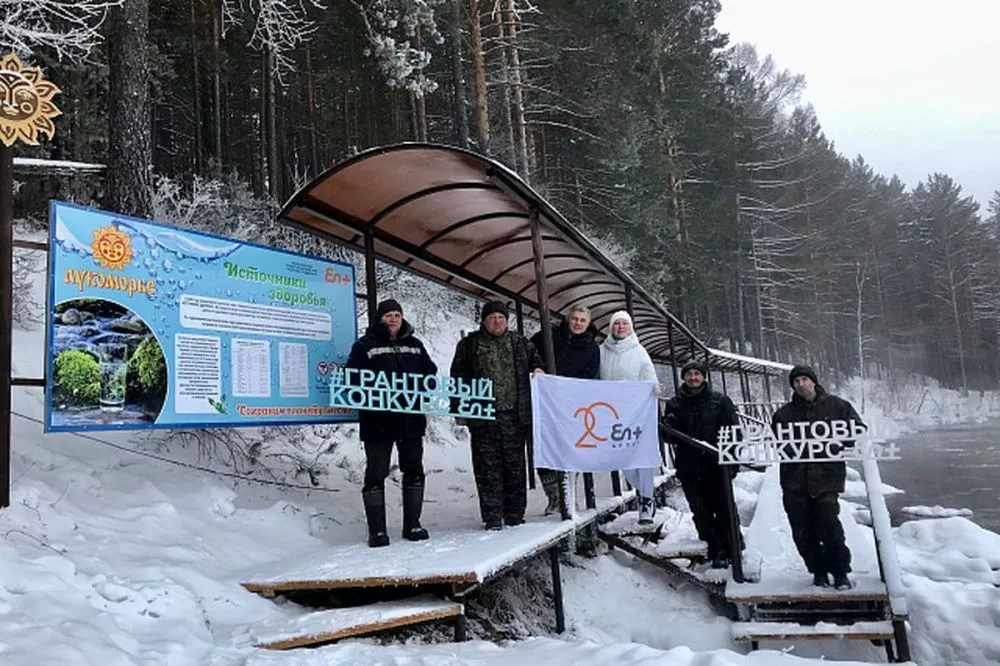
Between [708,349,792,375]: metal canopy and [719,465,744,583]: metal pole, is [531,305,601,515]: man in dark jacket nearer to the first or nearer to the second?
[719,465,744,583]: metal pole

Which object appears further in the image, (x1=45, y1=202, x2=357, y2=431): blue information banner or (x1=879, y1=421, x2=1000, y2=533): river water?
(x1=879, y1=421, x2=1000, y2=533): river water

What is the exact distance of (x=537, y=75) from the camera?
2014 cm

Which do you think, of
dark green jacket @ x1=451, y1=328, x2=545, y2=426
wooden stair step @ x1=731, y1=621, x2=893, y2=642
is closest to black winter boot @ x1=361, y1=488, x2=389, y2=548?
dark green jacket @ x1=451, y1=328, x2=545, y2=426

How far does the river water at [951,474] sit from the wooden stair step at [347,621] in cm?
1035

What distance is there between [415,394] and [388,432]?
1.21 feet

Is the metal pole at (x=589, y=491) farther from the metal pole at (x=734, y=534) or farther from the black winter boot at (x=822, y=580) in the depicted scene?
the black winter boot at (x=822, y=580)

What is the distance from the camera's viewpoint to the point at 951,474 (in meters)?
16.7

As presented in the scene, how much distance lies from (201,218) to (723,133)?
21.4 meters

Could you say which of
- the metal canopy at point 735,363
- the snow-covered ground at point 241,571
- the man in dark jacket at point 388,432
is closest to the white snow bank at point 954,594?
the snow-covered ground at point 241,571

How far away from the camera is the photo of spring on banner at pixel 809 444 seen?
16.0 feet

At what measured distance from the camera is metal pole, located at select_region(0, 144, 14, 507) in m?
4.04

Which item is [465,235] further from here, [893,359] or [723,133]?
[893,359]

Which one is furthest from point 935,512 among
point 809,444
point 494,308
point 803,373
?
point 494,308

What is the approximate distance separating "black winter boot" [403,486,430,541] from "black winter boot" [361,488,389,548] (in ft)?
0.74
